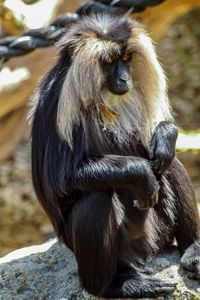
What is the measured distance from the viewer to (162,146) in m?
4.14

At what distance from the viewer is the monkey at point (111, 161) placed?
156 inches

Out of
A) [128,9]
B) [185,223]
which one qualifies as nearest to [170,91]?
[128,9]

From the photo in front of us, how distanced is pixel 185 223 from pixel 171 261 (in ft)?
0.62

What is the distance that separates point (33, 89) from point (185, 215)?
80.8 inches

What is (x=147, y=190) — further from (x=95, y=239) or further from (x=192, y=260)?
(x=192, y=260)

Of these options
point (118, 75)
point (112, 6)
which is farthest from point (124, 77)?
point (112, 6)

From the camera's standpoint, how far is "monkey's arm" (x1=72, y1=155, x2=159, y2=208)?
395 cm

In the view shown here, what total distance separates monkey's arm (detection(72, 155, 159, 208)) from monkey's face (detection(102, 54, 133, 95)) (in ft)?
1.01

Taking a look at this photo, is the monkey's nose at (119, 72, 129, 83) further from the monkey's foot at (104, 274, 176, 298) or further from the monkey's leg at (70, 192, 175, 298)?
the monkey's foot at (104, 274, 176, 298)

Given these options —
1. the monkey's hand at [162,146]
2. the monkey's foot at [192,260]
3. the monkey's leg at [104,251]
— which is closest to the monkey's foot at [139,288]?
the monkey's leg at [104,251]

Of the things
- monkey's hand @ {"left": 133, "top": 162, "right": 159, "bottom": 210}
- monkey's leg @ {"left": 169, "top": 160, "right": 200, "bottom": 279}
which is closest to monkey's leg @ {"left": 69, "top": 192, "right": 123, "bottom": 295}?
monkey's hand @ {"left": 133, "top": 162, "right": 159, "bottom": 210}

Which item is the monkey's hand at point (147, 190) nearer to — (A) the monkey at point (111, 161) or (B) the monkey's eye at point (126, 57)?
(A) the monkey at point (111, 161)

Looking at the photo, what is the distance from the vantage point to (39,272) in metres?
4.44

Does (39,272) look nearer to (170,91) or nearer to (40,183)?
(40,183)
